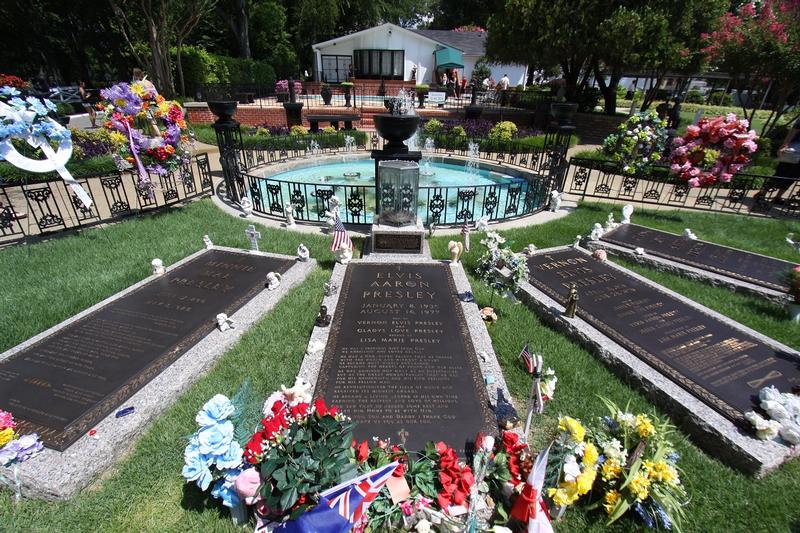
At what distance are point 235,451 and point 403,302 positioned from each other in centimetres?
300

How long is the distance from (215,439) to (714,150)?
38.4 ft

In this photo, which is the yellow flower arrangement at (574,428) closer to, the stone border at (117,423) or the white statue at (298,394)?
the white statue at (298,394)

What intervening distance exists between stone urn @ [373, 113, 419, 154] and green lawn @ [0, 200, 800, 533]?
93.7 inches

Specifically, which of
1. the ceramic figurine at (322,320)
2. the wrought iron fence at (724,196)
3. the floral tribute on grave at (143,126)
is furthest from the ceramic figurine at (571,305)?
the floral tribute on grave at (143,126)

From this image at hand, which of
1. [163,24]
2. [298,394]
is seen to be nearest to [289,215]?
[298,394]

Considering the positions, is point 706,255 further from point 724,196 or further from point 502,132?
point 502,132

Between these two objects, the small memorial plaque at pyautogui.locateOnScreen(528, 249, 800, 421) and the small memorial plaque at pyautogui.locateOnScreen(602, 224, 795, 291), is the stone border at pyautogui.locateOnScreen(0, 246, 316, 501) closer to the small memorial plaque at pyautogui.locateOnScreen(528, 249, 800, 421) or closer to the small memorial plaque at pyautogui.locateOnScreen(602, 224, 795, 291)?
the small memorial plaque at pyautogui.locateOnScreen(528, 249, 800, 421)

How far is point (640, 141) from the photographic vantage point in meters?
9.13

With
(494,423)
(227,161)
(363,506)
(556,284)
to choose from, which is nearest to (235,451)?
(363,506)

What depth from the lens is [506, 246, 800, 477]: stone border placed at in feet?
10.9

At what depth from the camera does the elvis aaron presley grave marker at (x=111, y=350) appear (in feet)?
11.4

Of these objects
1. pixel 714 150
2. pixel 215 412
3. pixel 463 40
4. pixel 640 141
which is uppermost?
pixel 463 40

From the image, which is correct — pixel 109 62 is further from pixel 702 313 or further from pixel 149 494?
pixel 702 313

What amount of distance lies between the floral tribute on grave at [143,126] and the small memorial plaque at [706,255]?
10.3 meters
